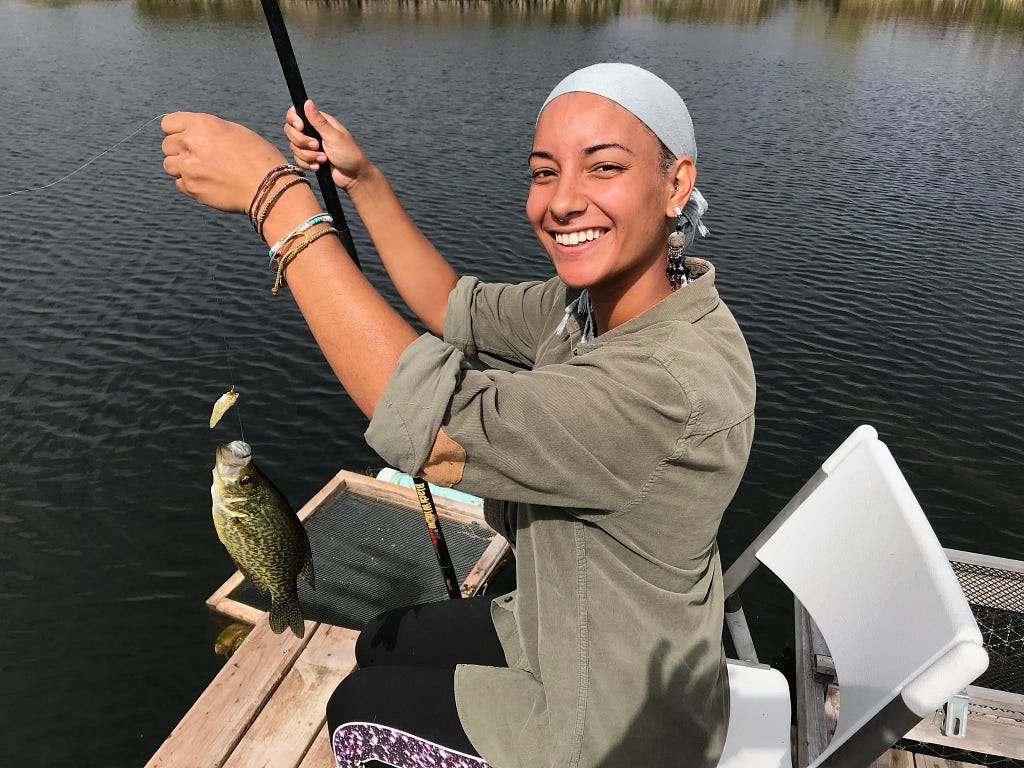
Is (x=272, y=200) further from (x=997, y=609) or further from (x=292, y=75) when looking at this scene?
(x=997, y=609)

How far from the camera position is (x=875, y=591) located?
2383 mm

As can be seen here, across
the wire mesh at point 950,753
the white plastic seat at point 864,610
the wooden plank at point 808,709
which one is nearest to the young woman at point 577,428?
the white plastic seat at point 864,610

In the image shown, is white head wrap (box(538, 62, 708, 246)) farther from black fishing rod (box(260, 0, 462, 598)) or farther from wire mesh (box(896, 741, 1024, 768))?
wire mesh (box(896, 741, 1024, 768))

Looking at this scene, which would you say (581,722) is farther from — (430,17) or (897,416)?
(430,17)

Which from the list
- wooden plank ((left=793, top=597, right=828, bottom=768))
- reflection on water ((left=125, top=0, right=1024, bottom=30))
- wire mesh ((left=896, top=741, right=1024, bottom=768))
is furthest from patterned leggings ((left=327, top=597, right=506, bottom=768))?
reflection on water ((left=125, top=0, right=1024, bottom=30))

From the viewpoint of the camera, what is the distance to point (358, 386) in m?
1.72

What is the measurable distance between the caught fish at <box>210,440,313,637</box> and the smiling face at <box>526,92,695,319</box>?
1.45 metres

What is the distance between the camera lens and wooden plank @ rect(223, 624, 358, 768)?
3.66 meters

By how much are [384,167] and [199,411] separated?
10724 millimetres

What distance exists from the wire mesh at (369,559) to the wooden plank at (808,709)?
2.72m

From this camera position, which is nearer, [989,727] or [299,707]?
[989,727]

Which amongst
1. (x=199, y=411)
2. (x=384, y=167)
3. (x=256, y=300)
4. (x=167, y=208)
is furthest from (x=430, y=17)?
(x=199, y=411)

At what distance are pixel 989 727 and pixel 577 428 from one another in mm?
3460

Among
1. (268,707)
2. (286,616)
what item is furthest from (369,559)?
(286,616)
